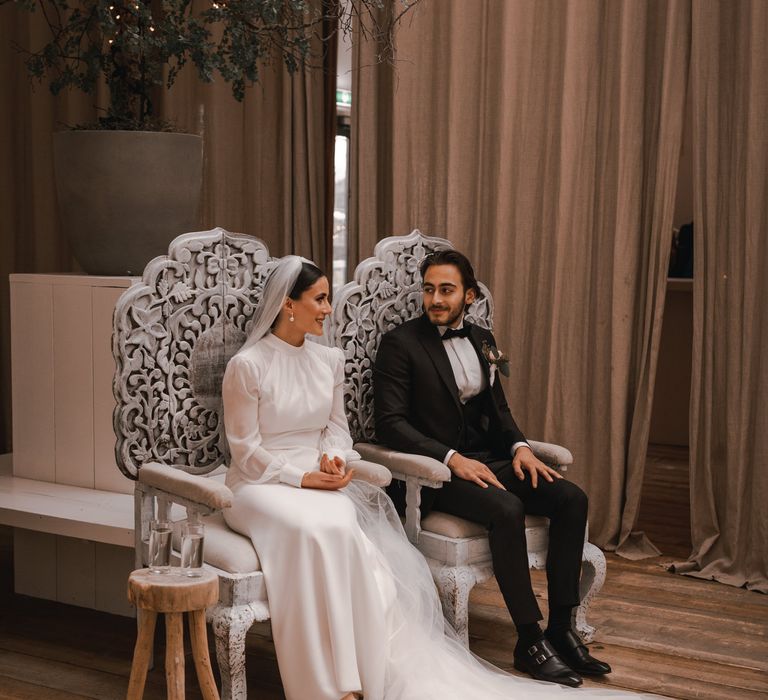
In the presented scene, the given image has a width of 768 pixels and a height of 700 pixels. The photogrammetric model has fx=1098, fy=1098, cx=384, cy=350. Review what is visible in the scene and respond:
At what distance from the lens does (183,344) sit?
324 cm

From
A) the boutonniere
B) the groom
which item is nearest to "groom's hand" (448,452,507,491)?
the groom

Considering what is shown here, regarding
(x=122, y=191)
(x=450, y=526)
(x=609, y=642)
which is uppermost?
(x=122, y=191)

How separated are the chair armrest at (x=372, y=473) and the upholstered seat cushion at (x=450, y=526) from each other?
275mm

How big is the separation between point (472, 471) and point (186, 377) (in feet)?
3.03

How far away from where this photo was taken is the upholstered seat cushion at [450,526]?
333cm

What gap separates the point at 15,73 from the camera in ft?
18.6

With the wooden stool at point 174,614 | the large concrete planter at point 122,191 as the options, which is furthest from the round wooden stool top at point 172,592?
the large concrete planter at point 122,191

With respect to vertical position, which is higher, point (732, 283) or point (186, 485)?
point (732, 283)

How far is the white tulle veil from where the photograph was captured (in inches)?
127

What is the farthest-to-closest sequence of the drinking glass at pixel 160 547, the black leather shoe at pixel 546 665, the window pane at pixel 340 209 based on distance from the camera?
the window pane at pixel 340 209 < the black leather shoe at pixel 546 665 < the drinking glass at pixel 160 547

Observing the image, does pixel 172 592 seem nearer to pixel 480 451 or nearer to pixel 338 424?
pixel 338 424

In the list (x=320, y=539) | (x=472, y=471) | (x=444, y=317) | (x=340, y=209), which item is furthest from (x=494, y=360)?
(x=340, y=209)

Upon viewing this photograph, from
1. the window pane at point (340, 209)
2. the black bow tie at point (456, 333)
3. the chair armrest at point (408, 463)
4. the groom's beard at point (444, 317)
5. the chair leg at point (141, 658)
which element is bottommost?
the chair leg at point (141, 658)

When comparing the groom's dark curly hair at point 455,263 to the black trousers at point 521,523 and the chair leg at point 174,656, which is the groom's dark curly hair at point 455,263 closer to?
the black trousers at point 521,523
